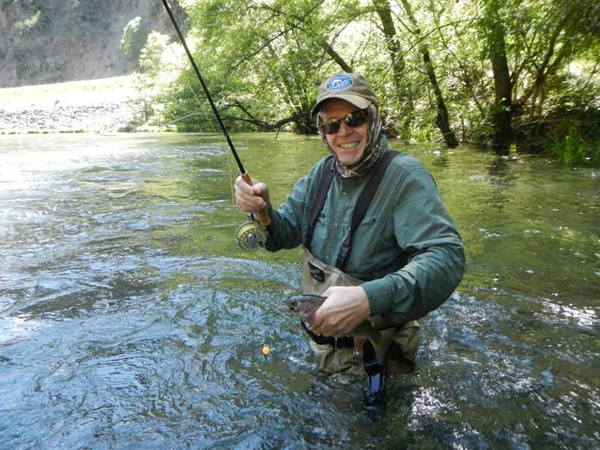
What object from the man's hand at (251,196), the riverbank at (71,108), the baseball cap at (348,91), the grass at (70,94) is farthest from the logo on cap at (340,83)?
the grass at (70,94)

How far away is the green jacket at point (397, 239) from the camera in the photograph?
2.21m

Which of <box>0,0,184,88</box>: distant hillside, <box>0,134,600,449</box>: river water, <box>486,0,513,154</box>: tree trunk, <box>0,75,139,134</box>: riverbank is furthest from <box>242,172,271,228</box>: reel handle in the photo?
<box>0,0,184,88</box>: distant hillside

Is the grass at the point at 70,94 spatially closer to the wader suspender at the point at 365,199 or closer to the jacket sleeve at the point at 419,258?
the wader suspender at the point at 365,199

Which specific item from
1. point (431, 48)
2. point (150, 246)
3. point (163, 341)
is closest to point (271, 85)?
point (431, 48)

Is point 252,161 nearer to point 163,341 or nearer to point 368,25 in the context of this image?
point 368,25

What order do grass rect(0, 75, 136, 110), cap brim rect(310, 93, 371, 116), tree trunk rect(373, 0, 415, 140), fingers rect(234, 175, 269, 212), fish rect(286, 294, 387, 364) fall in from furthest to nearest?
grass rect(0, 75, 136, 110) → tree trunk rect(373, 0, 415, 140) → fingers rect(234, 175, 269, 212) → cap brim rect(310, 93, 371, 116) → fish rect(286, 294, 387, 364)

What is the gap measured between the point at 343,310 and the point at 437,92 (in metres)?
12.8

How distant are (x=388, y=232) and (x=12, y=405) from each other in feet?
8.18

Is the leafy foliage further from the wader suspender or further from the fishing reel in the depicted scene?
the wader suspender

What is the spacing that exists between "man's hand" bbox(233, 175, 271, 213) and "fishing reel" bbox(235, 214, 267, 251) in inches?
5.0

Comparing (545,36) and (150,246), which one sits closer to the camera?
(150,246)

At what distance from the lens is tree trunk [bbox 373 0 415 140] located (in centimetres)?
1355

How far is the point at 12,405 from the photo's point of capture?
122 inches

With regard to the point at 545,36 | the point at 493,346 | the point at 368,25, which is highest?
the point at 368,25
